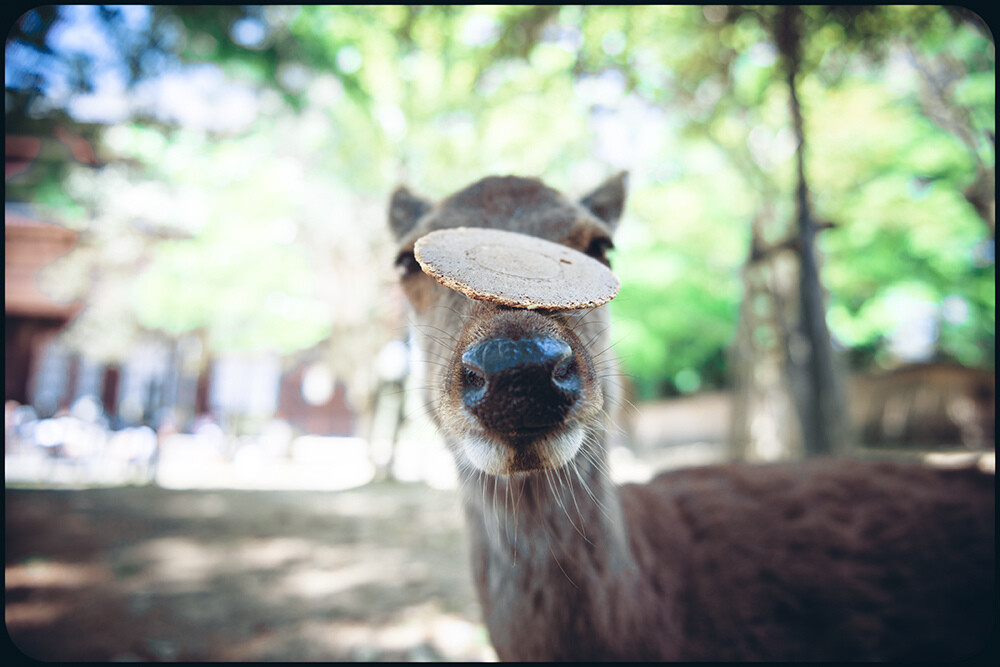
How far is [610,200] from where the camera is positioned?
367 cm

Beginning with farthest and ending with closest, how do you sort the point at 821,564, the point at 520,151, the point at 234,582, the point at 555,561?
the point at 520,151, the point at 234,582, the point at 821,564, the point at 555,561

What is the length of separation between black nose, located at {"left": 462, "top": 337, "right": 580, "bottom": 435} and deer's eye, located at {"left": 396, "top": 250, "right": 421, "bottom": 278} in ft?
4.49

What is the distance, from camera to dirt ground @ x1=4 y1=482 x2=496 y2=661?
4570 mm

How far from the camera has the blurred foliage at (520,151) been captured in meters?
7.32

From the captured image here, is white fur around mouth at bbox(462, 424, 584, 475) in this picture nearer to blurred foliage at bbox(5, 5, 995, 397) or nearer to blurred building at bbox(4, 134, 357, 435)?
blurred foliage at bbox(5, 5, 995, 397)

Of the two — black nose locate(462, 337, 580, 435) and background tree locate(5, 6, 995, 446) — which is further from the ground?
background tree locate(5, 6, 995, 446)

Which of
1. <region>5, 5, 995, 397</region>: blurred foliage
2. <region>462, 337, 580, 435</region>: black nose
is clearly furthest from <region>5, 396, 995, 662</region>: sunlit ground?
<region>5, 5, 995, 397</region>: blurred foliage

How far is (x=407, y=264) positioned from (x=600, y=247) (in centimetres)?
119

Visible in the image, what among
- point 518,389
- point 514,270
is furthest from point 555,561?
point 514,270

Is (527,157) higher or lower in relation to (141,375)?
higher

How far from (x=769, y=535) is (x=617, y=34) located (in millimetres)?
10084

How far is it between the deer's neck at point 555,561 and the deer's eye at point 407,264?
125 centimetres

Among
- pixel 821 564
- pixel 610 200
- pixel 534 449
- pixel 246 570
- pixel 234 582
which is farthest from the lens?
pixel 246 570

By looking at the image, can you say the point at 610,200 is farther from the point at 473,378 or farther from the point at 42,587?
the point at 42,587
